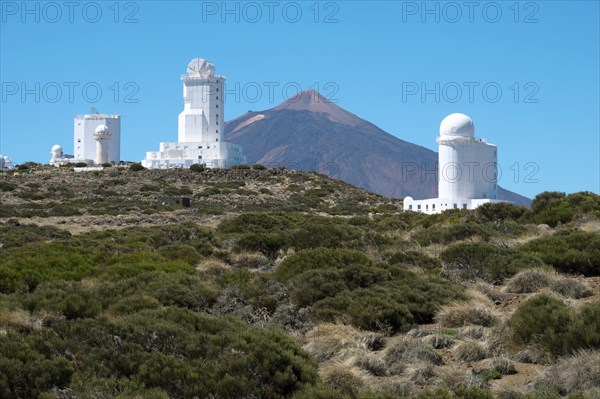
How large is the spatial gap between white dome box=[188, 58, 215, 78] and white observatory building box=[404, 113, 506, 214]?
34.8 meters

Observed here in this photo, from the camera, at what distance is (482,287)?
523 inches

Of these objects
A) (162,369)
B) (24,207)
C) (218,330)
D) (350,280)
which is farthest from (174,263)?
(24,207)

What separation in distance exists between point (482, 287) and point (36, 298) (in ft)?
21.0

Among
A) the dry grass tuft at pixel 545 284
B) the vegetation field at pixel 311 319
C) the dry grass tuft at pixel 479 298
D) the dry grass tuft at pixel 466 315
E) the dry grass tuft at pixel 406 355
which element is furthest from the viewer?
the dry grass tuft at pixel 545 284

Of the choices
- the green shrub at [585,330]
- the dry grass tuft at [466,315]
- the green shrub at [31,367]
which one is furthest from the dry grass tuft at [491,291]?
the green shrub at [31,367]

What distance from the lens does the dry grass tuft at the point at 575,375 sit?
7910mm

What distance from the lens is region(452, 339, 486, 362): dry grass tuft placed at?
954 cm

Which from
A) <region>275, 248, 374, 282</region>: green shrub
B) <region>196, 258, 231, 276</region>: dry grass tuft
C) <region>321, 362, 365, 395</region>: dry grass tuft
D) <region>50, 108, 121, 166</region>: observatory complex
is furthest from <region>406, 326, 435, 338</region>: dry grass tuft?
<region>50, 108, 121, 166</region>: observatory complex

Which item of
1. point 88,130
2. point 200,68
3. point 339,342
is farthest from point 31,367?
point 88,130

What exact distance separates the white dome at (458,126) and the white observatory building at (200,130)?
2865 centimetres

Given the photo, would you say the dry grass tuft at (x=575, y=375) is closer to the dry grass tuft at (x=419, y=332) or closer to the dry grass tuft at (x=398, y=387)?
the dry grass tuft at (x=398, y=387)

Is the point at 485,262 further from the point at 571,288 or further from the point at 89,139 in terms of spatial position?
the point at 89,139

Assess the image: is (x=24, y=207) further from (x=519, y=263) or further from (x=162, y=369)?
(x=162, y=369)

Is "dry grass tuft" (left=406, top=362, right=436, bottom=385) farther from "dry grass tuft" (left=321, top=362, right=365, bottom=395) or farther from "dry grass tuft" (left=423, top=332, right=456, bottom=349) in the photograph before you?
"dry grass tuft" (left=423, top=332, right=456, bottom=349)
